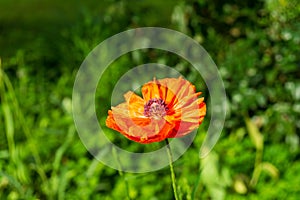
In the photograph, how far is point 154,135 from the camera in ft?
3.30

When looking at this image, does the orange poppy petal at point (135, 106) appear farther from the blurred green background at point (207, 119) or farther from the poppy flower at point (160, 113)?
the blurred green background at point (207, 119)

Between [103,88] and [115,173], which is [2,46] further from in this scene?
[115,173]

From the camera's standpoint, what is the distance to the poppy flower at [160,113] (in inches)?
40.1

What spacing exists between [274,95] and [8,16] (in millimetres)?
2277

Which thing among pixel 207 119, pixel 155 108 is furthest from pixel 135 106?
pixel 207 119

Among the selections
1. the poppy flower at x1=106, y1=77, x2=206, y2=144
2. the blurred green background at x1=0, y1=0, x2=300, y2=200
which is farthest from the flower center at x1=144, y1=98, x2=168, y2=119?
the blurred green background at x1=0, y1=0, x2=300, y2=200

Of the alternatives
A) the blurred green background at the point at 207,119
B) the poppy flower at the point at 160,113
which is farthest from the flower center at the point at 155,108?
the blurred green background at the point at 207,119

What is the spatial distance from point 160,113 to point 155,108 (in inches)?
0.8

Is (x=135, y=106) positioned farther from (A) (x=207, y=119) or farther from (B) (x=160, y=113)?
(A) (x=207, y=119)

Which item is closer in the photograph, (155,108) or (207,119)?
(155,108)

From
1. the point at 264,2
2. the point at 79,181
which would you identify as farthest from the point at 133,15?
the point at 79,181

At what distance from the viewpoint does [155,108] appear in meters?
1.11

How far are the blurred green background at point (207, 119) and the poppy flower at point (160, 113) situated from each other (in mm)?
672

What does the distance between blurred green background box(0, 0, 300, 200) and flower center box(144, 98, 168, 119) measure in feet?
2.24
